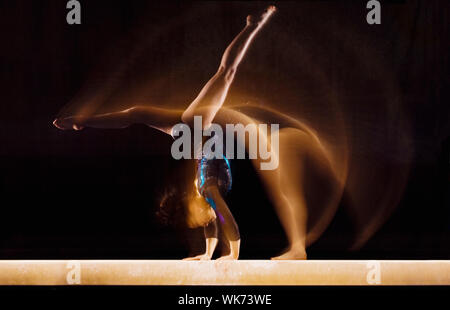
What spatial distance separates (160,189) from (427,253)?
7.89ft

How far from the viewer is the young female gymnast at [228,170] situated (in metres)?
3.21

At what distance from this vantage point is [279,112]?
13.2 ft

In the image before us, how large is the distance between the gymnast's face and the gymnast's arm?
0.56 m

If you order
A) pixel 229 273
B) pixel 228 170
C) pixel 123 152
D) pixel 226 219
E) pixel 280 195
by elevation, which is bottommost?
pixel 229 273

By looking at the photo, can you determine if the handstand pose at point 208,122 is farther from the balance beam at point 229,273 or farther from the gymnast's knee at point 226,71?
the balance beam at point 229,273

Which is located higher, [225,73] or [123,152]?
[225,73]

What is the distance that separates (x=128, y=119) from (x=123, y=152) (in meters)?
0.64

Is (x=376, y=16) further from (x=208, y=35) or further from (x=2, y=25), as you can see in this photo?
(x=2, y=25)

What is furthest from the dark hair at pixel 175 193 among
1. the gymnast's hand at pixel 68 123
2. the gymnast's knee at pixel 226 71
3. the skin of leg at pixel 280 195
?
the gymnast's knee at pixel 226 71

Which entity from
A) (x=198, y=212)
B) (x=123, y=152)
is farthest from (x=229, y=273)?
(x=123, y=152)

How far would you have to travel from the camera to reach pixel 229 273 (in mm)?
3053

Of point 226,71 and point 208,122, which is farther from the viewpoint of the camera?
point 208,122

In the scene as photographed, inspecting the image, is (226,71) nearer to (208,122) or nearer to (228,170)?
(208,122)
